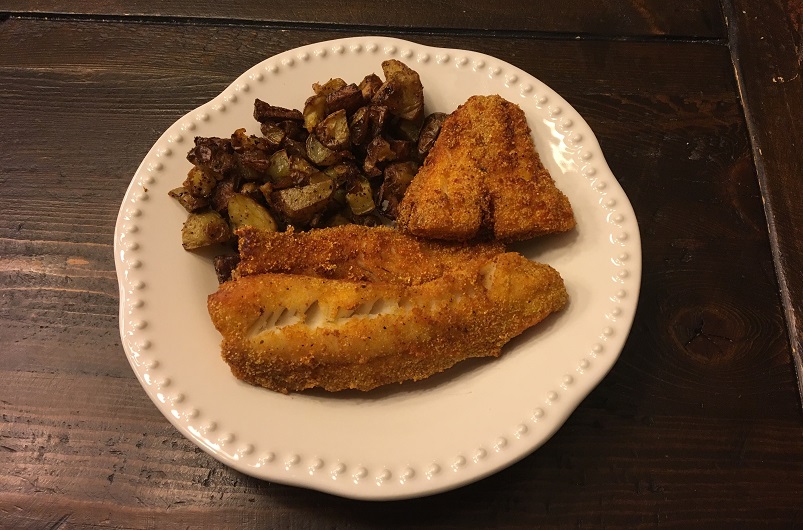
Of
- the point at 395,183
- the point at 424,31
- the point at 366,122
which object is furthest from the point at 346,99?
the point at 424,31

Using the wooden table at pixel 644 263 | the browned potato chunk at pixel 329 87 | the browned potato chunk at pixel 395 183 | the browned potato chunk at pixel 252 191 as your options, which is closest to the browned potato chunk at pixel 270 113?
the browned potato chunk at pixel 329 87

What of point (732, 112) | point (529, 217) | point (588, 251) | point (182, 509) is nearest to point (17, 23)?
point (182, 509)

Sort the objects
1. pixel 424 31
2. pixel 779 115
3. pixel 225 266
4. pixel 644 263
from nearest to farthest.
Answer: pixel 225 266 → pixel 644 263 → pixel 779 115 → pixel 424 31

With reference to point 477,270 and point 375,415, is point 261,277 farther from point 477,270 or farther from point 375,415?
point 477,270

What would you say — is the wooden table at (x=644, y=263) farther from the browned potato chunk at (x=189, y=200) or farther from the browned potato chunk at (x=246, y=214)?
the browned potato chunk at (x=246, y=214)

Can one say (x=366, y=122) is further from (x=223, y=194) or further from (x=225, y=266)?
(x=225, y=266)

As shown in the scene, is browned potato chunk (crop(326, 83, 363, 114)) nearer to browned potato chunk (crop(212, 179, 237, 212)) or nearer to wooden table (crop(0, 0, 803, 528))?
browned potato chunk (crop(212, 179, 237, 212))
